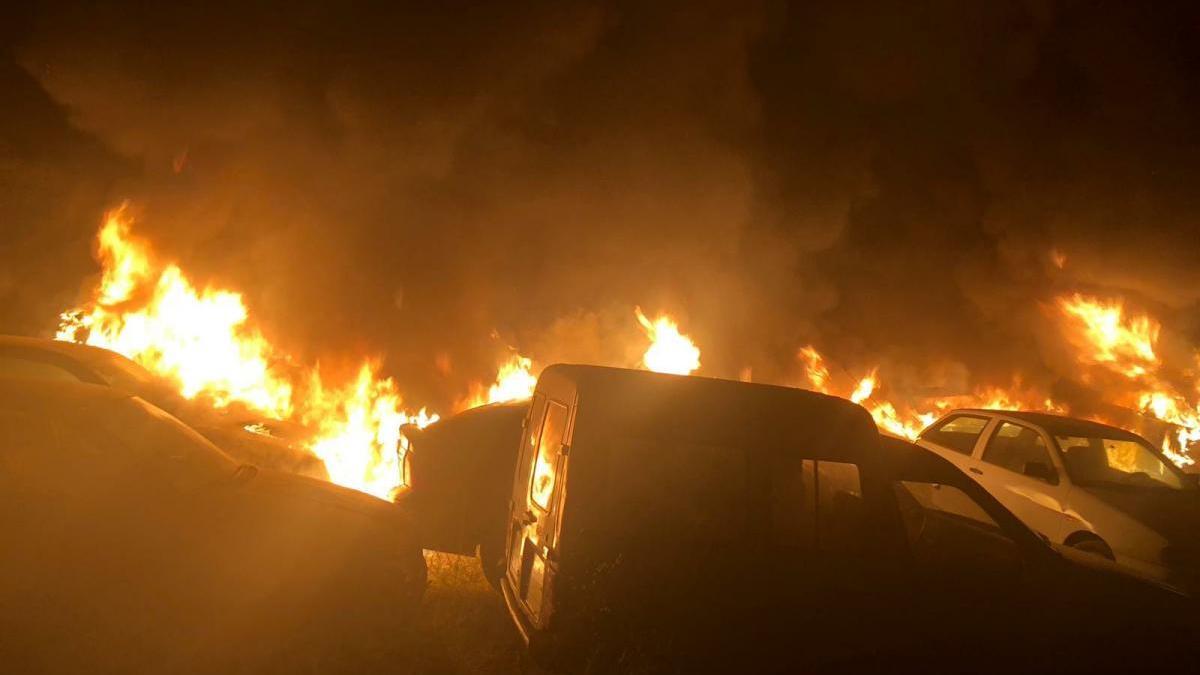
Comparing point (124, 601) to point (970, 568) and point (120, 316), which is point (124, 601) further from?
point (120, 316)

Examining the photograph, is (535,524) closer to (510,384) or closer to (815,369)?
(510,384)

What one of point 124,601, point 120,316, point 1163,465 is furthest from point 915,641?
point 120,316

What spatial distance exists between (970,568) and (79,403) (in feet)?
16.1

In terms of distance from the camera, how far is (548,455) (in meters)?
3.58

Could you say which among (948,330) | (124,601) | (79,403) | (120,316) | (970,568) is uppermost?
(948,330)

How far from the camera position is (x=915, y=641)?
9.52 feet

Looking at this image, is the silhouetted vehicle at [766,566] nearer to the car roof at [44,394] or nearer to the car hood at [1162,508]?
the car hood at [1162,508]

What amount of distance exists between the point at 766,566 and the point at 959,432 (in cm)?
566

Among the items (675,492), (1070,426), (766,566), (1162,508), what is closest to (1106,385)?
(1070,426)

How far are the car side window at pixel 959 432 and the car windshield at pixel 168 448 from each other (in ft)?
22.5

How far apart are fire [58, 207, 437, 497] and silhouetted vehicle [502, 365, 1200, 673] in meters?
7.72

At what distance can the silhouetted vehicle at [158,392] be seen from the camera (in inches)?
263

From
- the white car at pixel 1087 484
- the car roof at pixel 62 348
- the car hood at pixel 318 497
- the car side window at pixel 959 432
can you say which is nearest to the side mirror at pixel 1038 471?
the white car at pixel 1087 484

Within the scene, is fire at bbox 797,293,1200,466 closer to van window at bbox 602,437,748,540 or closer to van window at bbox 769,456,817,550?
van window at bbox 769,456,817,550
